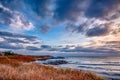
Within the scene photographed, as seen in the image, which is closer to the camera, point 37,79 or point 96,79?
point 37,79

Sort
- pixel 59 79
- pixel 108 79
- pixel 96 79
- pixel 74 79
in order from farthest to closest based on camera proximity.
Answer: pixel 108 79 < pixel 96 79 < pixel 74 79 < pixel 59 79

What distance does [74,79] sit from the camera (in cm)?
1612

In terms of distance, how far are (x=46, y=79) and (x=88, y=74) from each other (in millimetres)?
9357

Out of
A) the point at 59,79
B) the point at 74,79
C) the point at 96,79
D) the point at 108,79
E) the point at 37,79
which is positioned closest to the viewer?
the point at 37,79

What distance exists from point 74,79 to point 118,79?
8.90 metres

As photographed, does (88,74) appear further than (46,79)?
Yes

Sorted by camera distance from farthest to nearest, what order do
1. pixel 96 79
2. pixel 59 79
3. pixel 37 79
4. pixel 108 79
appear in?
1. pixel 108 79
2. pixel 96 79
3. pixel 59 79
4. pixel 37 79

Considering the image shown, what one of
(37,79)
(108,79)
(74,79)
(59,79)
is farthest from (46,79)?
(108,79)

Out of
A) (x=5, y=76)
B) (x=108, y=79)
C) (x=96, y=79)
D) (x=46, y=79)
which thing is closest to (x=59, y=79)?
(x=46, y=79)

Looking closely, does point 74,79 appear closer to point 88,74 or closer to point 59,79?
point 59,79

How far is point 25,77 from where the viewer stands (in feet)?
41.6

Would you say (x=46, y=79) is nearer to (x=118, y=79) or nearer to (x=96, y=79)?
(x=96, y=79)

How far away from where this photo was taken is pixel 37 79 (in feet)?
40.7

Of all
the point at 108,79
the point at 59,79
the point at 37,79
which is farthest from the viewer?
the point at 108,79
